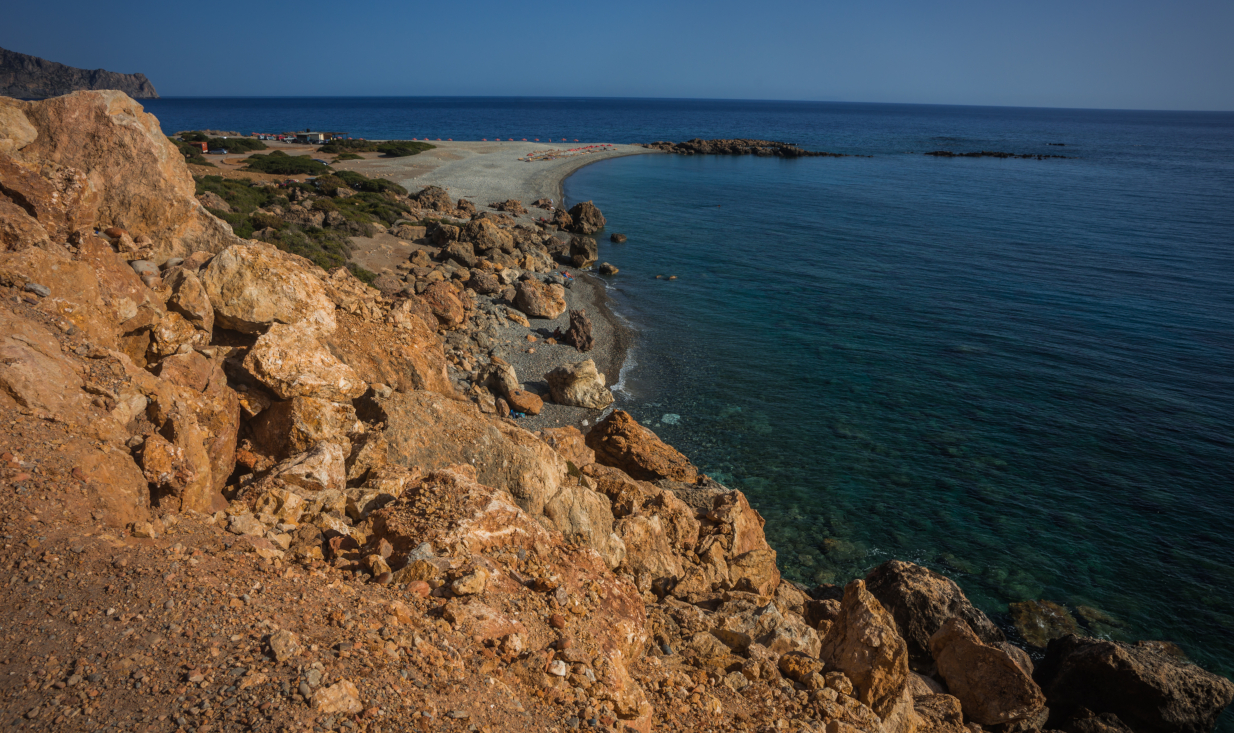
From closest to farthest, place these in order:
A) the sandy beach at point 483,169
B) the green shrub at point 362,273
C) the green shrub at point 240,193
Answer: the green shrub at point 362,273 < the green shrub at point 240,193 < the sandy beach at point 483,169

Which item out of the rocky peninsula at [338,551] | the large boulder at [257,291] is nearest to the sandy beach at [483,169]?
the rocky peninsula at [338,551]

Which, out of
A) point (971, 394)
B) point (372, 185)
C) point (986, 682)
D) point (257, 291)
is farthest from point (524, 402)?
point (372, 185)

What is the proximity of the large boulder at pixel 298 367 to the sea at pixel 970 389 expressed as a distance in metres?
12.2

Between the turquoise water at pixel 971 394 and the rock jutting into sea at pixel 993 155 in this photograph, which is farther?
the rock jutting into sea at pixel 993 155

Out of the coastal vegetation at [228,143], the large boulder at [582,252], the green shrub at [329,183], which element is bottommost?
the large boulder at [582,252]

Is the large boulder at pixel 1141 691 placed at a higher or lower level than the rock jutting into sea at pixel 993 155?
lower

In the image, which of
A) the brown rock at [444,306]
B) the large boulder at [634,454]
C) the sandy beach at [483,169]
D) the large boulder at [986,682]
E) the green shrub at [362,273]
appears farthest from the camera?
the sandy beach at [483,169]

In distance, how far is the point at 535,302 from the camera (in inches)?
1191

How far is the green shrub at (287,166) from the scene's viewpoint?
52906 mm

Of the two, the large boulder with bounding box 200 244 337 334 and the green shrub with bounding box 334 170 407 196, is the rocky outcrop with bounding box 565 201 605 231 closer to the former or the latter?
the green shrub with bounding box 334 170 407 196

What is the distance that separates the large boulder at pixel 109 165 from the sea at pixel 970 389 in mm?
15322

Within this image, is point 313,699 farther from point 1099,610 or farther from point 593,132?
point 593,132

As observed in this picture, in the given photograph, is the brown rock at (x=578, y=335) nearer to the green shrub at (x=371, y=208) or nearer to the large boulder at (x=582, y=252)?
the large boulder at (x=582, y=252)

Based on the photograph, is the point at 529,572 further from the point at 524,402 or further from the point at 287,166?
the point at 287,166
